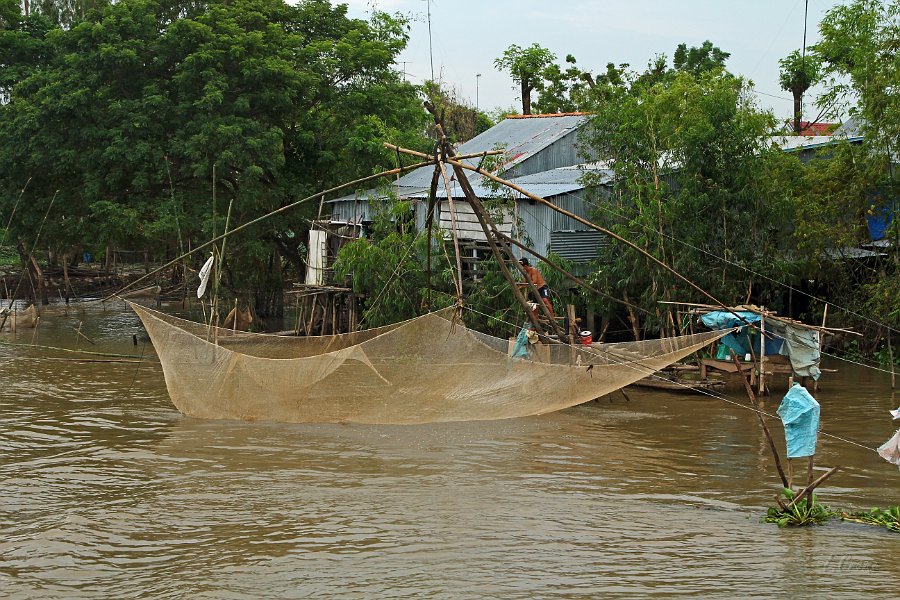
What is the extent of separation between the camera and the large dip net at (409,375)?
7.73 metres

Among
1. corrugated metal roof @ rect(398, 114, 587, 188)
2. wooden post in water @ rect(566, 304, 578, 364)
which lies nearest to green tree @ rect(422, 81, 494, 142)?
corrugated metal roof @ rect(398, 114, 587, 188)

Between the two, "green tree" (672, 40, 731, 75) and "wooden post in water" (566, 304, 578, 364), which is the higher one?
"green tree" (672, 40, 731, 75)

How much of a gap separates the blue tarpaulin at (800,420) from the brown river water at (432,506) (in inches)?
17.6


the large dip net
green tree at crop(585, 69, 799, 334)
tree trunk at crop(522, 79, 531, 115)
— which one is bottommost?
the large dip net

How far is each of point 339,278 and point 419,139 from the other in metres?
5.04

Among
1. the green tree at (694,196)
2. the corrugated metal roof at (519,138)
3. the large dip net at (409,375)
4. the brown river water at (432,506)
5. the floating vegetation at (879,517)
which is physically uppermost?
the corrugated metal roof at (519,138)

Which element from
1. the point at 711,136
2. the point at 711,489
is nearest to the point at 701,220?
the point at 711,136

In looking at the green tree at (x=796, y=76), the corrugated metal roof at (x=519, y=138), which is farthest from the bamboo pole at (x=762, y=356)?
the green tree at (x=796, y=76)

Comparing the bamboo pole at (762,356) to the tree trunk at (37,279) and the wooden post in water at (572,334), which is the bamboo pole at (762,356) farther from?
the tree trunk at (37,279)

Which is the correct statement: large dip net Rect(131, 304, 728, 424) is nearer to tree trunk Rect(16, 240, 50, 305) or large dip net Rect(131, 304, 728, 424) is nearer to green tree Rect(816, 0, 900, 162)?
green tree Rect(816, 0, 900, 162)

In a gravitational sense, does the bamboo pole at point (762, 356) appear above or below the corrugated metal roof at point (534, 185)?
below

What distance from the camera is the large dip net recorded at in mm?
7734

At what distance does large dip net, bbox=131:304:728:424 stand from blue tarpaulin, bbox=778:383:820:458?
2.41m

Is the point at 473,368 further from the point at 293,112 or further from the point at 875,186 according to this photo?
the point at 293,112
